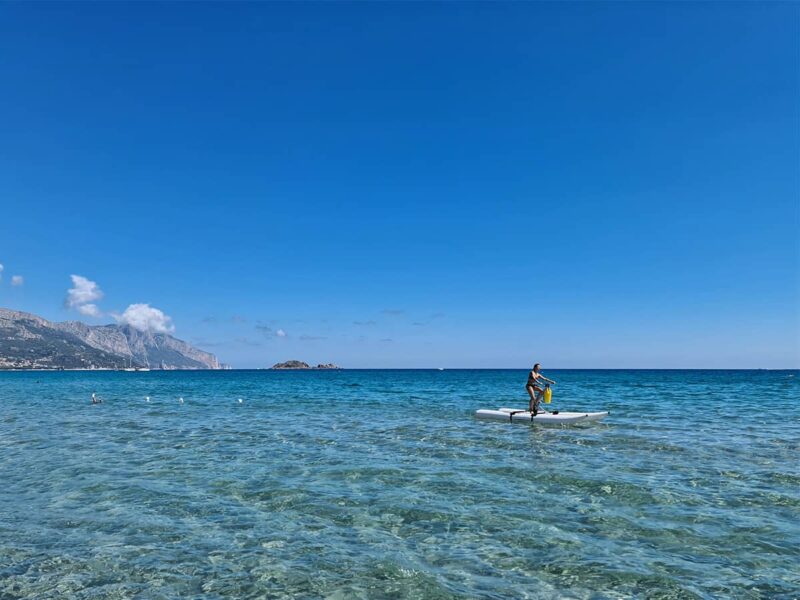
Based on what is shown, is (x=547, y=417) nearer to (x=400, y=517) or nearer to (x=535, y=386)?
(x=535, y=386)

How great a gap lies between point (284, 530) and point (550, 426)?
18.6 metres

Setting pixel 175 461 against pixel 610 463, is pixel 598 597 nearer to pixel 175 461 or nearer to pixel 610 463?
pixel 610 463

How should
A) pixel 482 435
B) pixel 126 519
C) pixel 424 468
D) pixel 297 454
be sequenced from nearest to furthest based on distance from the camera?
1. pixel 126 519
2. pixel 424 468
3. pixel 297 454
4. pixel 482 435

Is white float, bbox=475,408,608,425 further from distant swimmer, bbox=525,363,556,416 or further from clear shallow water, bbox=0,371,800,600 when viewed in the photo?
clear shallow water, bbox=0,371,800,600

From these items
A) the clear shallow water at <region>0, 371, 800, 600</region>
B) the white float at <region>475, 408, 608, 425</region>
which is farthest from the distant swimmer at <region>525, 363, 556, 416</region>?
the clear shallow water at <region>0, 371, 800, 600</region>

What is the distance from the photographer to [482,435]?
21.5m

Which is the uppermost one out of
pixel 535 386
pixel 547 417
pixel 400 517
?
pixel 535 386

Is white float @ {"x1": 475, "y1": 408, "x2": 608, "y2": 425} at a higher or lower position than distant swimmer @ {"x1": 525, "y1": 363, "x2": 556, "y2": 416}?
lower

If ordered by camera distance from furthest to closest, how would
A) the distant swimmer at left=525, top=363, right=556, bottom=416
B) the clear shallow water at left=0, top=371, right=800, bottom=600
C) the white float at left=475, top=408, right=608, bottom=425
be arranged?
the distant swimmer at left=525, top=363, right=556, bottom=416
the white float at left=475, top=408, right=608, bottom=425
the clear shallow water at left=0, top=371, right=800, bottom=600

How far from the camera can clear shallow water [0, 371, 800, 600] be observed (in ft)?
24.1

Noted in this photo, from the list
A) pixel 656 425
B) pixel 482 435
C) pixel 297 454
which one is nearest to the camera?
pixel 297 454

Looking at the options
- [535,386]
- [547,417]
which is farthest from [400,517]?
[535,386]

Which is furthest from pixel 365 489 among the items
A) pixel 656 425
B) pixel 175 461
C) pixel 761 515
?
pixel 656 425

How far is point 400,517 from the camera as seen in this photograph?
10.3 metres
